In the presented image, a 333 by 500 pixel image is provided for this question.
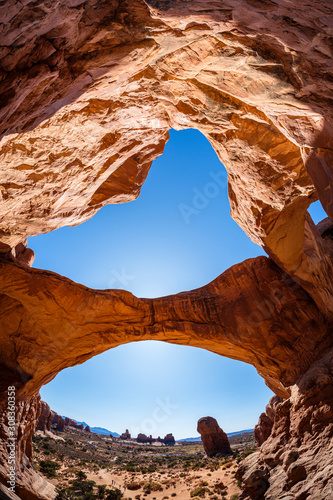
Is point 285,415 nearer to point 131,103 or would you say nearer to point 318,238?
point 318,238

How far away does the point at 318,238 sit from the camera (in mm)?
12859

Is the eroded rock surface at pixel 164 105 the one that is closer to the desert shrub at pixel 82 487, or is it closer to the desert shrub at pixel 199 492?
the desert shrub at pixel 199 492

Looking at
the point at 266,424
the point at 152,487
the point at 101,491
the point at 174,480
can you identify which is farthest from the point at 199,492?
the point at 266,424

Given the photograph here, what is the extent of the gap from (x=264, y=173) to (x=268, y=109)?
146 inches

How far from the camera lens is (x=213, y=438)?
3919cm

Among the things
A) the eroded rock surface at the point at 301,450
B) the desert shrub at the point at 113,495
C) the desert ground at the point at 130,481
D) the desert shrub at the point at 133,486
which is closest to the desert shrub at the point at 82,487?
the desert ground at the point at 130,481

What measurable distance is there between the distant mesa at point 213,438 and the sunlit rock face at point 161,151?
29041 millimetres

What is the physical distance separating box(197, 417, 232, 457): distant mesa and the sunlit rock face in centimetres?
2904

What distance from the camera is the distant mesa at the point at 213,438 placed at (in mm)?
38281

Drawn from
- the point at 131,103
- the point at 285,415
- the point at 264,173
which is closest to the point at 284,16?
the point at 131,103

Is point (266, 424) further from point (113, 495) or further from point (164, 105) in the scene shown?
point (164, 105)

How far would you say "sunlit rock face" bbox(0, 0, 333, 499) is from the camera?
13.9 feet

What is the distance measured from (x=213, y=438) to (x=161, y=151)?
4252 cm

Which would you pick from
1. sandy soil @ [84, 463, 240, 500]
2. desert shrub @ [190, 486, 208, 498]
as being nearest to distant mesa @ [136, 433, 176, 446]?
sandy soil @ [84, 463, 240, 500]
